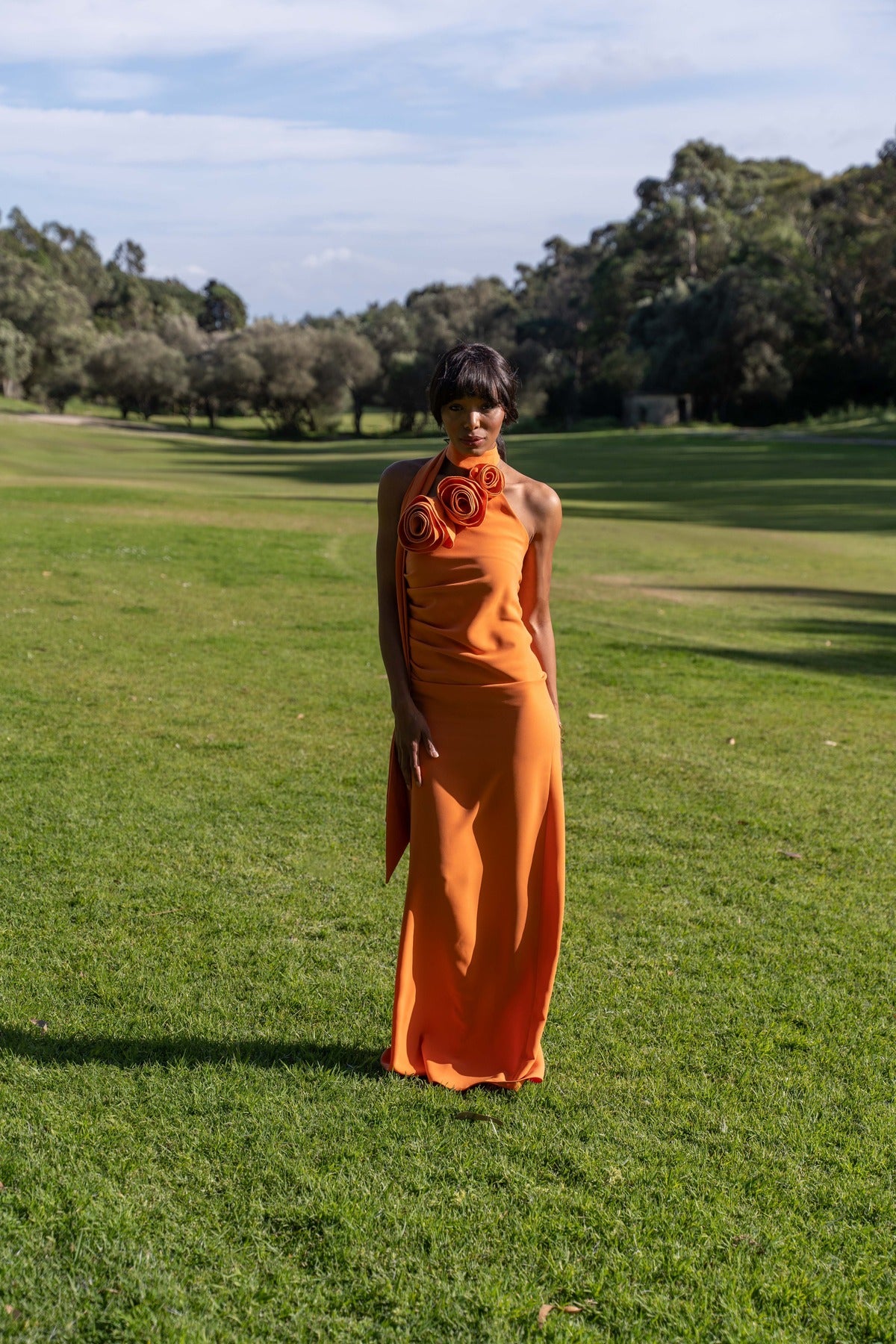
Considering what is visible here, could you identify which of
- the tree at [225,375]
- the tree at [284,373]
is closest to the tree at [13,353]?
the tree at [225,375]

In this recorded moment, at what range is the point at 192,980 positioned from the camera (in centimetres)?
489

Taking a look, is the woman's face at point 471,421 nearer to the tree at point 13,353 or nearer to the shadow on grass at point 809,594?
the shadow on grass at point 809,594

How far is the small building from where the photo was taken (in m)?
68.8

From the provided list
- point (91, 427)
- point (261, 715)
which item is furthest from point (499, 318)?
point (261, 715)

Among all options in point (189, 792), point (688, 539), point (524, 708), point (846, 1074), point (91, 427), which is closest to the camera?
point (524, 708)

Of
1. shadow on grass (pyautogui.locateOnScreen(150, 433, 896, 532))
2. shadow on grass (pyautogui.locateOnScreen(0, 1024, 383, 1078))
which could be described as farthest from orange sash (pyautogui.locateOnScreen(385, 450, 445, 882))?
shadow on grass (pyautogui.locateOnScreen(150, 433, 896, 532))

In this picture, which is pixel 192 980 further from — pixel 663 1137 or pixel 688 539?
pixel 688 539

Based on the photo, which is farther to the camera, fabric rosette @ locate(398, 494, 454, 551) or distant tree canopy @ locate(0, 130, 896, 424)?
distant tree canopy @ locate(0, 130, 896, 424)

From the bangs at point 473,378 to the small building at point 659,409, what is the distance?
66.9m

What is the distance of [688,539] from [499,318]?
73000 millimetres

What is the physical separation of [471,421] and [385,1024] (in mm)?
2222

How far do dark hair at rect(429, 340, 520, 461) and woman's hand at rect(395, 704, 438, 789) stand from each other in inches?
36.6

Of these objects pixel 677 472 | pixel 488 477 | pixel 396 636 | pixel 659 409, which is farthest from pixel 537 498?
pixel 659 409

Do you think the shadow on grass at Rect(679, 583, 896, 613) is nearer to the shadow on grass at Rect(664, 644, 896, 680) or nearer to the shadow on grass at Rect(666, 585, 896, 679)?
the shadow on grass at Rect(666, 585, 896, 679)
